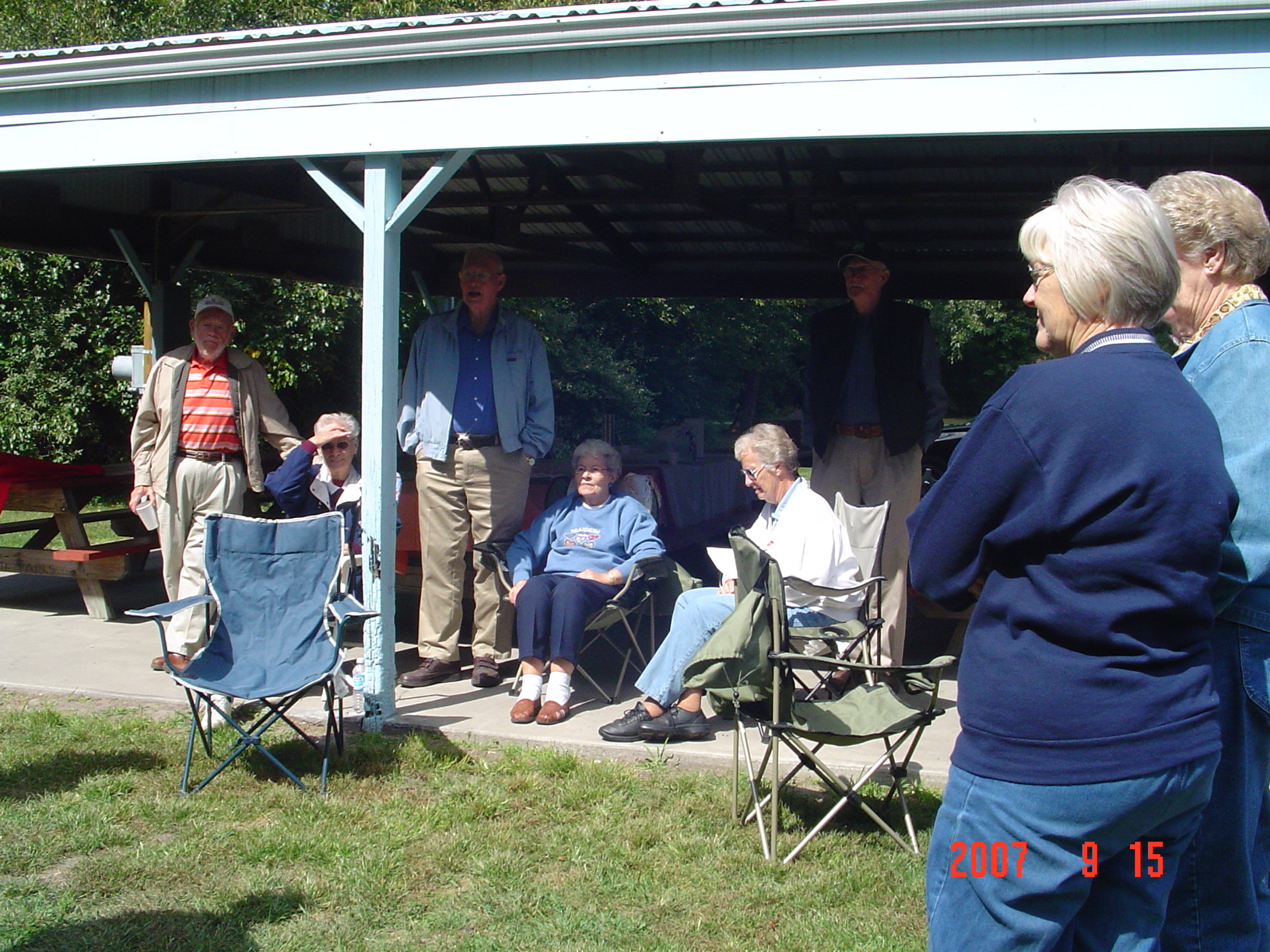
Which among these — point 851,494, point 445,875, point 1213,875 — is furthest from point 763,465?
point 1213,875

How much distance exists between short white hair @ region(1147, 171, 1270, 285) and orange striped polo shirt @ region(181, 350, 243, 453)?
4358mm

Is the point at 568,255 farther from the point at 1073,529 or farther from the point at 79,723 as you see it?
the point at 1073,529

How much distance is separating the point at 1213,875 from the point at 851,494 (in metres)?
3.58

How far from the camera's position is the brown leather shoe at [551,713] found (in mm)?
4508

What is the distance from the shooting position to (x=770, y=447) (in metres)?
4.34

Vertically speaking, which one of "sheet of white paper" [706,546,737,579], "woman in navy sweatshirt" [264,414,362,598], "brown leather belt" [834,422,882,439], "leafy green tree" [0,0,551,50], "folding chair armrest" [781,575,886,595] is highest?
"leafy green tree" [0,0,551,50]

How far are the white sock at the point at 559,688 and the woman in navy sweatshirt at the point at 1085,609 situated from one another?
2996 millimetres

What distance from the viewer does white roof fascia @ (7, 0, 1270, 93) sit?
3.59 meters

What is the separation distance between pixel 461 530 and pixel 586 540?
2.10 feet

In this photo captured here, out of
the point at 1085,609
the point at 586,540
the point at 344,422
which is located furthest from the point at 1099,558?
the point at 344,422

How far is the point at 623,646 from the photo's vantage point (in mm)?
5879

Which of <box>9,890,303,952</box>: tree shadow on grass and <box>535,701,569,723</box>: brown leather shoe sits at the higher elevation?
<box>535,701,569,723</box>: brown leather shoe

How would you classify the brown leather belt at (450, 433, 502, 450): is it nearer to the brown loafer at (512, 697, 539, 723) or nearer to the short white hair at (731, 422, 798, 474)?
the brown loafer at (512, 697, 539, 723)

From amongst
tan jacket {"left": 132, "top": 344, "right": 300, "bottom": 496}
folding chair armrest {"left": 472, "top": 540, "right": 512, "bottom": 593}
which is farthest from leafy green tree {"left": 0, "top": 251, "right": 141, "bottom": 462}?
folding chair armrest {"left": 472, "top": 540, "right": 512, "bottom": 593}
